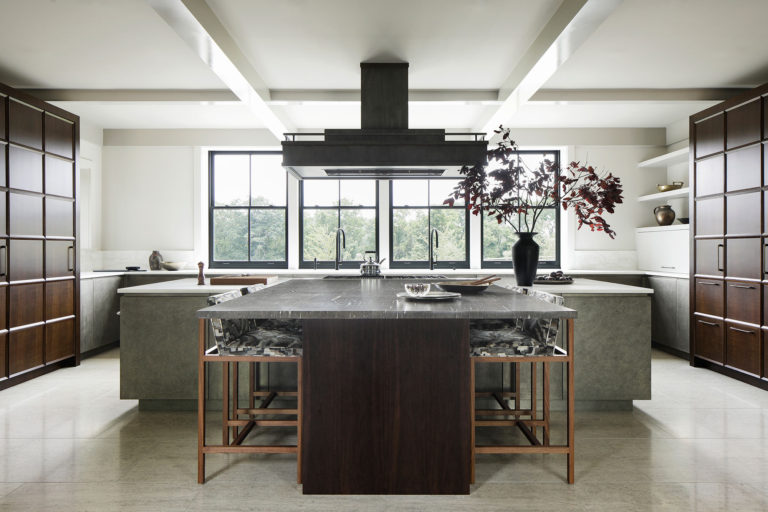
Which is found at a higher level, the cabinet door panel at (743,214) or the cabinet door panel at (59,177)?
the cabinet door panel at (59,177)

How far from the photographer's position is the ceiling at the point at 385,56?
3.26 m

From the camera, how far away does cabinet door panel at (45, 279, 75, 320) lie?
4367 mm

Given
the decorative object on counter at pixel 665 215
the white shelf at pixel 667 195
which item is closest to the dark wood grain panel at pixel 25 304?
the white shelf at pixel 667 195

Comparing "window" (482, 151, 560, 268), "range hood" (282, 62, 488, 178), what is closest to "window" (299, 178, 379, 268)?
"window" (482, 151, 560, 268)

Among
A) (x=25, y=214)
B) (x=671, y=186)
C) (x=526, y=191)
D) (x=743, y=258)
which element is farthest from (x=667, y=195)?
(x=25, y=214)

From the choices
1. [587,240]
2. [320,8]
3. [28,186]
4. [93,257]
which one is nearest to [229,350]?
[320,8]

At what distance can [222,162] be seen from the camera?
664cm

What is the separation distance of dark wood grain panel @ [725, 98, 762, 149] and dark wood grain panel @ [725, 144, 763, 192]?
8 cm

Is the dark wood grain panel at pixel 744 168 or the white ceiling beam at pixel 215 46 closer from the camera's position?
the white ceiling beam at pixel 215 46

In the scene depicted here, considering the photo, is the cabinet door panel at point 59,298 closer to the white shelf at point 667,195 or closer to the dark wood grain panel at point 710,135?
the dark wood grain panel at point 710,135

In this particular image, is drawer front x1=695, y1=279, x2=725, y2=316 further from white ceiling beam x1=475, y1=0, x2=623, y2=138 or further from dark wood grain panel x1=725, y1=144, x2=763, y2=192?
white ceiling beam x1=475, y1=0, x2=623, y2=138

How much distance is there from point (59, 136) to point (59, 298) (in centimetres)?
151

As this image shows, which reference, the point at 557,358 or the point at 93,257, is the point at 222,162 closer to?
the point at 93,257

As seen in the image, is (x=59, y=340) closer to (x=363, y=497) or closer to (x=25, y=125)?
(x=25, y=125)
